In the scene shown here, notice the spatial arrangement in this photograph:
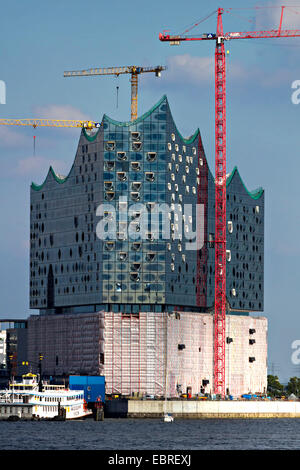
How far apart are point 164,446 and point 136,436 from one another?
24179 mm

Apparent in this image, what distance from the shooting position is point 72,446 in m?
161

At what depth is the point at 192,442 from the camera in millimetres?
173625

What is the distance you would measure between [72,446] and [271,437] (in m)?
41.3
